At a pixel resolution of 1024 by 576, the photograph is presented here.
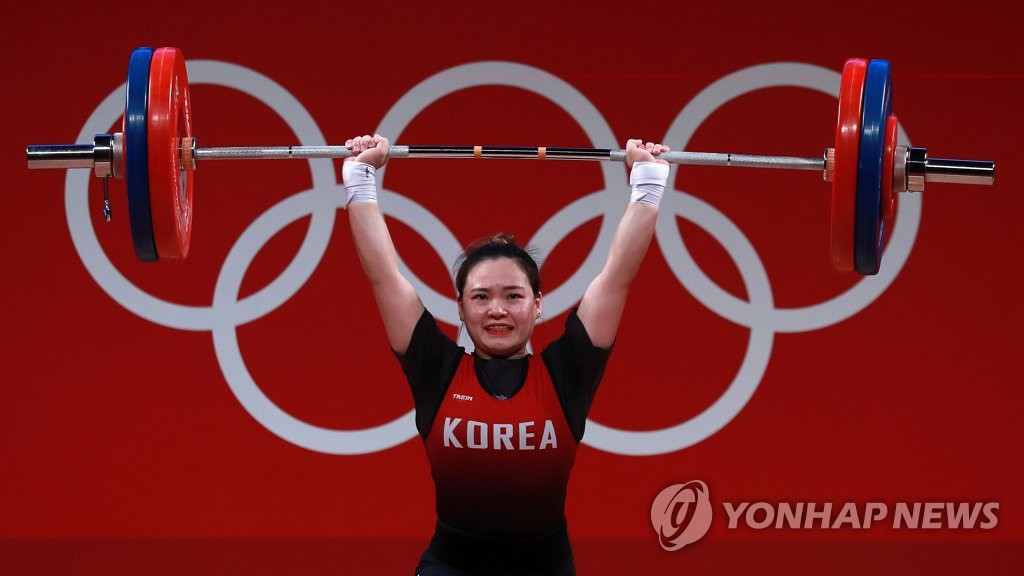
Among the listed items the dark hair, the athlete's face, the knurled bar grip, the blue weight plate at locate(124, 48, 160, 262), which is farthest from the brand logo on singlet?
the blue weight plate at locate(124, 48, 160, 262)

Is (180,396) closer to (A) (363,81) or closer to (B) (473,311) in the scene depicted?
(A) (363,81)

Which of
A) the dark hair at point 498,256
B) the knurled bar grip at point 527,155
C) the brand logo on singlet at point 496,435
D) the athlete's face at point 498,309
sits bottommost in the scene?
the brand logo on singlet at point 496,435

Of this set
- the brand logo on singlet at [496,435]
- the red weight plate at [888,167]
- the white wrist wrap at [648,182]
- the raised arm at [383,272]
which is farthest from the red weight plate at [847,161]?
the raised arm at [383,272]

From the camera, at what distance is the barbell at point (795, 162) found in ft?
9.35

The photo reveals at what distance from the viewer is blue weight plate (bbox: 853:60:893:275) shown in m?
2.83

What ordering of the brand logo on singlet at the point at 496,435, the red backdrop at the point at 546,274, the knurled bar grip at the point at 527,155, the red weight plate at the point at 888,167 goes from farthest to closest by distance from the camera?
the red backdrop at the point at 546,274, the knurled bar grip at the point at 527,155, the red weight plate at the point at 888,167, the brand logo on singlet at the point at 496,435

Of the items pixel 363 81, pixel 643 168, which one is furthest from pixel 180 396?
pixel 643 168

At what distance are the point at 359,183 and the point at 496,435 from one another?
2.04 ft

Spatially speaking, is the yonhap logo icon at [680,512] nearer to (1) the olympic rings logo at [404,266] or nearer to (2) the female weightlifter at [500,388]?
(1) the olympic rings logo at [404,266]

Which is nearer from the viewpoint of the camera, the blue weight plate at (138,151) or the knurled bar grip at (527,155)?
the blue weight plate at (138,151)

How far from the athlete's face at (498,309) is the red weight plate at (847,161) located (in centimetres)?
69

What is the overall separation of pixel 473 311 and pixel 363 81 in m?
1.85

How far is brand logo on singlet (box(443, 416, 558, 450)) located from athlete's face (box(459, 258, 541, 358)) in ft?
0.57

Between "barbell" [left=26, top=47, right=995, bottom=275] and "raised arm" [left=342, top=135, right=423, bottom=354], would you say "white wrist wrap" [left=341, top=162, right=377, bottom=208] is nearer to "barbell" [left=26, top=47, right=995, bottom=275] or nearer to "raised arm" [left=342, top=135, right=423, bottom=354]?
"raised arm" [left=342, top=135, right=423, bottom=354]
